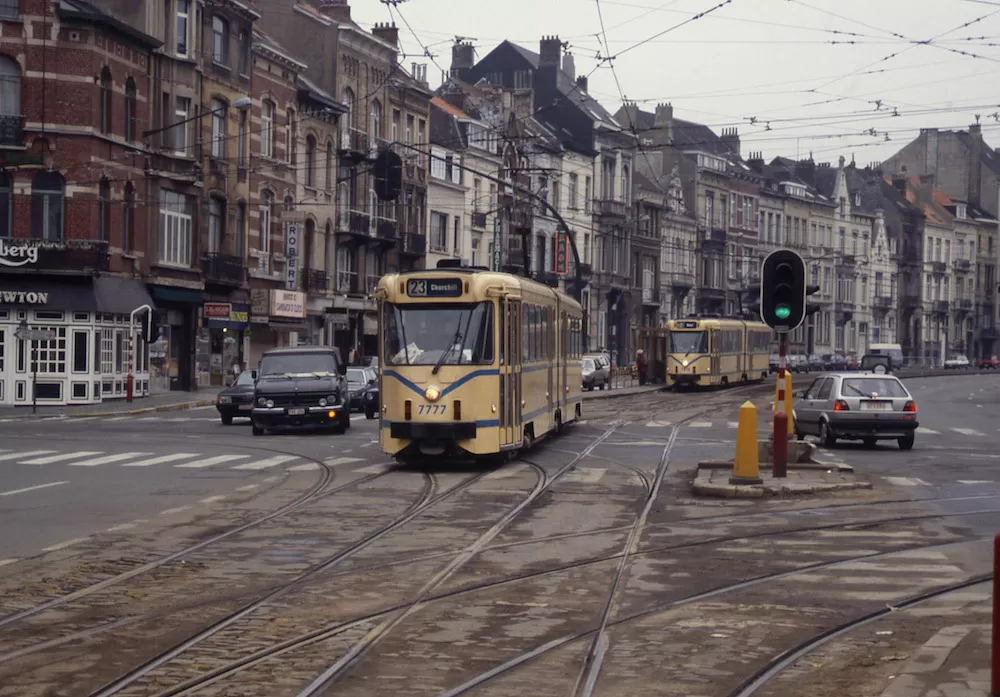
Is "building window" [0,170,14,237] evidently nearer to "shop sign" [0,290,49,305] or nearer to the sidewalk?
"shop sign" [0,290,49,305]

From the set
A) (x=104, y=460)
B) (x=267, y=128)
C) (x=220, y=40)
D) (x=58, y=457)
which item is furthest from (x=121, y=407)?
(x=104, y=460)

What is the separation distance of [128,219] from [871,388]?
2801 centimetres

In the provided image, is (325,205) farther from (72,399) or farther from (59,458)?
(59,458)

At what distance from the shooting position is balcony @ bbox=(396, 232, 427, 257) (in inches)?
2819

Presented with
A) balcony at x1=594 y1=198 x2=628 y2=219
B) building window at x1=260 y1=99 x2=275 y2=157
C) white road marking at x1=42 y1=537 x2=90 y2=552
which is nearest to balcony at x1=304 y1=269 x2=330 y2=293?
building window at x1=260 y1=99 x2=275 y2=157

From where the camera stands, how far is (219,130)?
56.4 m

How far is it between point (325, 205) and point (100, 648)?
2210 inches

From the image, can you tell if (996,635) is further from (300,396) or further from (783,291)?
(300,396)

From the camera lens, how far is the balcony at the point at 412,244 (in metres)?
71.6

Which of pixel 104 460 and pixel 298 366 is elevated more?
pixel 298 366

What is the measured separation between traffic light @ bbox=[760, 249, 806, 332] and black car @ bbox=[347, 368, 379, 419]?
77.3ft

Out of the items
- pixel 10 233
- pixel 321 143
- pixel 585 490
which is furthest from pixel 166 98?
pixel 585 490

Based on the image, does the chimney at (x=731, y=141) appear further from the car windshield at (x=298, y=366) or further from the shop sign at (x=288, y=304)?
the car windshield at (x=298, y=366)

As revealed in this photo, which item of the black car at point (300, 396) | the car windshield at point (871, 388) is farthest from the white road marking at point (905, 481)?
the black car at point (300, 396)
